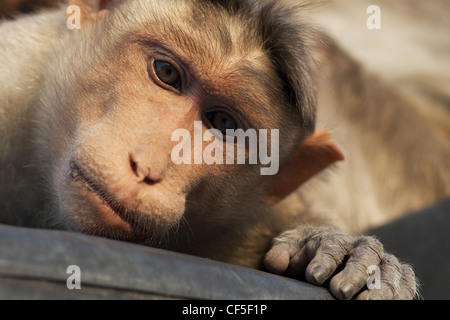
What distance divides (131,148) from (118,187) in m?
0.12

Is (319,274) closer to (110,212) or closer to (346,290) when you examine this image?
(346,290)

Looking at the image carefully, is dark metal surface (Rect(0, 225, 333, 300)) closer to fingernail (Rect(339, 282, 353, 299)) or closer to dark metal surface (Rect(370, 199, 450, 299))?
fingernail (Rect(339, 282, 353, 299))

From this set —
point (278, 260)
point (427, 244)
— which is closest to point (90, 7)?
point (278, 260)

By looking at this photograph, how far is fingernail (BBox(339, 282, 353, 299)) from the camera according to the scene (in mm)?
1837

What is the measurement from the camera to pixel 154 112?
84.4 inches

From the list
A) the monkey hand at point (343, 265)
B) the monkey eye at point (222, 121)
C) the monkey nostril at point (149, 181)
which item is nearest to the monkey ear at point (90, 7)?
the monkey eye at point (222, 121)

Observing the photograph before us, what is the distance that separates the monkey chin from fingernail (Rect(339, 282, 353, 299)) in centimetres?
57

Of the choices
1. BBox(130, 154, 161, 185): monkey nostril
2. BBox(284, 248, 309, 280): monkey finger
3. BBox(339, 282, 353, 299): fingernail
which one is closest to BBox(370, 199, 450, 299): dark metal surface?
BBox(284, 248, 309, 280): monkey finger

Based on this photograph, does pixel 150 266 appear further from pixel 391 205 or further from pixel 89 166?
pixel 391 205

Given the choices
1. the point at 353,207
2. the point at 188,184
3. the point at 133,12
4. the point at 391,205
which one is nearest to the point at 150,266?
the point at 188,184

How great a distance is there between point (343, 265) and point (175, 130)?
0.67 metres

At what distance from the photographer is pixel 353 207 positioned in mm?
4629

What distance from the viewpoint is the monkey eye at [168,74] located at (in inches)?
88.7

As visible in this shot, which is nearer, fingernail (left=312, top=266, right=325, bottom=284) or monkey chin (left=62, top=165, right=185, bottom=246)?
A: fingernail (left=312, top=266, right=325, bottom=284)
